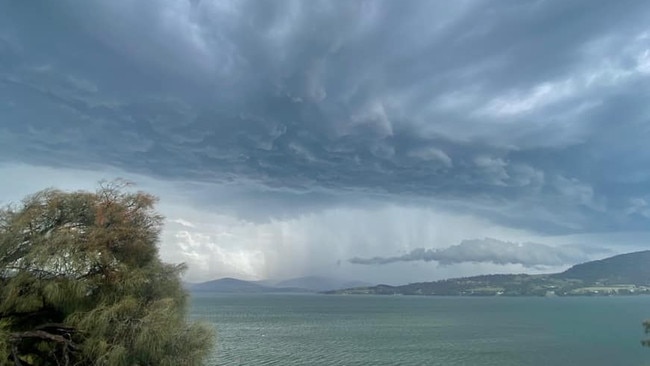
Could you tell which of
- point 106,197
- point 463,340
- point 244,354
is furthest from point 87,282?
point 463,340

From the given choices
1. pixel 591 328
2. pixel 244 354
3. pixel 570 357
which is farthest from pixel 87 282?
pixel 591 328

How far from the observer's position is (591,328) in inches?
4382

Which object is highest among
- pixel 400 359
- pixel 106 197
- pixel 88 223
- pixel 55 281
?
pixel 106 197

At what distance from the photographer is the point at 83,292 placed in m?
24.5

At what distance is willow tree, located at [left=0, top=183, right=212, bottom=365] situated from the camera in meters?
23.4

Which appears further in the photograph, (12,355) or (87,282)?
(87,282)

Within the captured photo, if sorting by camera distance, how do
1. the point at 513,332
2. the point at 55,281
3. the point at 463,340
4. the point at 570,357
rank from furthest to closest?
the point at 513,332 → the point at 463,340 → the point at 570,357 → the point at 55,281

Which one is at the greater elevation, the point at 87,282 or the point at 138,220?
the point at 138,220

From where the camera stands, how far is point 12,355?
22.7m

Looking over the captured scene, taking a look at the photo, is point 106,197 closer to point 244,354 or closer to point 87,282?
point 87,282

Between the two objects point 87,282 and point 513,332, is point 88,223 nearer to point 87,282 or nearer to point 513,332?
point 87,282

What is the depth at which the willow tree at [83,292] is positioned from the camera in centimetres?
2342

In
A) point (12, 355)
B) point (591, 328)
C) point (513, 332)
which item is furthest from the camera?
point (591, 328)

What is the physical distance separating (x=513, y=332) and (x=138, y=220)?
95.1 metres
